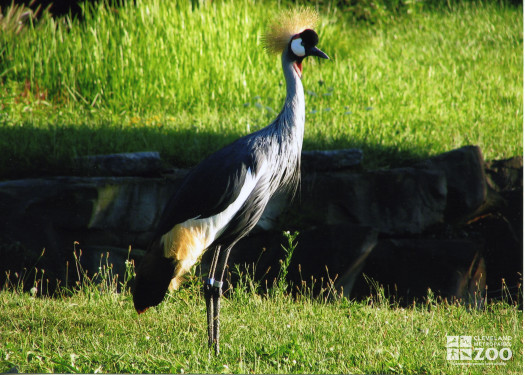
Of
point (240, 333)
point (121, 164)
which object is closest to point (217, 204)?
point (240, 333)

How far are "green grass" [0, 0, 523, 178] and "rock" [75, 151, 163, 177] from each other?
20cm

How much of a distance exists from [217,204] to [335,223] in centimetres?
159

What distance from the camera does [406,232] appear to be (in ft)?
15.2

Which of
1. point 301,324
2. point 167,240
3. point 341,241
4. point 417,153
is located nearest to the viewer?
point 167,240

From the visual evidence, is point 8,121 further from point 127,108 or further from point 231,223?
point 231,223

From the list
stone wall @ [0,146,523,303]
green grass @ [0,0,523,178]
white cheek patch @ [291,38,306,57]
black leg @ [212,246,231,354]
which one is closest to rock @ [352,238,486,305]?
stone wall @ [0,146,523,303]

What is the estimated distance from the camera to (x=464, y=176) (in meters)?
4.81

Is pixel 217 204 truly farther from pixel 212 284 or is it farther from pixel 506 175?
pixel 506 175

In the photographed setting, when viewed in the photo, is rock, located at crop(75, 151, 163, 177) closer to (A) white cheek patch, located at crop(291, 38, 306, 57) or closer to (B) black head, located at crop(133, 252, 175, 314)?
(B) black head, located at crop(133, 252, 175, 314)

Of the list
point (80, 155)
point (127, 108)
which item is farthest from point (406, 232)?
point (127, 108)

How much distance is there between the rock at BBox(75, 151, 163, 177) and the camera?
14.4ft

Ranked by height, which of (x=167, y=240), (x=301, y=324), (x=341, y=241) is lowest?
(x=301, y=324)

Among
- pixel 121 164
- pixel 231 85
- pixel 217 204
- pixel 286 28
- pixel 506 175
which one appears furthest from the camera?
pixel 231 85

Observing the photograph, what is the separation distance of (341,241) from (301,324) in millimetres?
906
